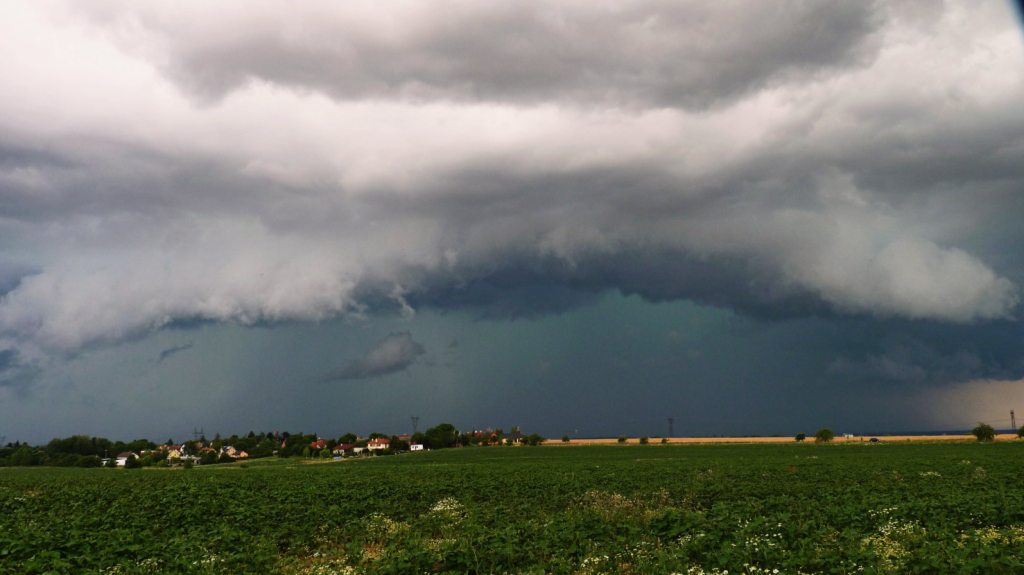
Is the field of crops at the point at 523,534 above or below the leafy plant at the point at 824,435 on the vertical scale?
above

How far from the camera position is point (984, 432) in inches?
6393

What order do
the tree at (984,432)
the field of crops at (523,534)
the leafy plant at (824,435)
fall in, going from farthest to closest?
the leafy plant at (824,435), the tree at (984,432), the field of crops at (523,534)

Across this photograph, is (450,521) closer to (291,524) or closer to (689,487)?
(291,524)

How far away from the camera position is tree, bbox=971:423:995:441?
16175cm

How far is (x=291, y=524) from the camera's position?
22.4 m

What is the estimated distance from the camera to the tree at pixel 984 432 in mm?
161750


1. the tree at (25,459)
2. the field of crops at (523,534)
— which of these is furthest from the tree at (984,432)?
the tree at (25,459)

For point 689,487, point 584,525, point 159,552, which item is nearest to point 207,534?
point 159,552

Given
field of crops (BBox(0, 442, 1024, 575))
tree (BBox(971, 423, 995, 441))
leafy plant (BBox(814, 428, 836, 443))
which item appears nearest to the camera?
field of crops (BBox(0, 442, 1024, 575))

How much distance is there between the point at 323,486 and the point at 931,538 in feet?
94.5

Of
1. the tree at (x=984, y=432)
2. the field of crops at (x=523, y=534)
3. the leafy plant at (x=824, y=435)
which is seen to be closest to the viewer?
the field of crops at (x=523, y=534)

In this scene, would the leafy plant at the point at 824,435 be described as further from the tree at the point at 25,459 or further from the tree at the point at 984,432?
the tree at the point at 25,459

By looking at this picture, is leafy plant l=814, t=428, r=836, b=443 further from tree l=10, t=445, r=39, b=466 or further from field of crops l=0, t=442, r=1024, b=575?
tree l=10, t=445, r=39, b=466

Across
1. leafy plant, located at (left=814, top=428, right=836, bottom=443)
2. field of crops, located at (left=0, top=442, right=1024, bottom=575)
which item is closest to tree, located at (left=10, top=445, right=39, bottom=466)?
field of crops, located at (left=0, top=442, right=1024, bottom=575)
